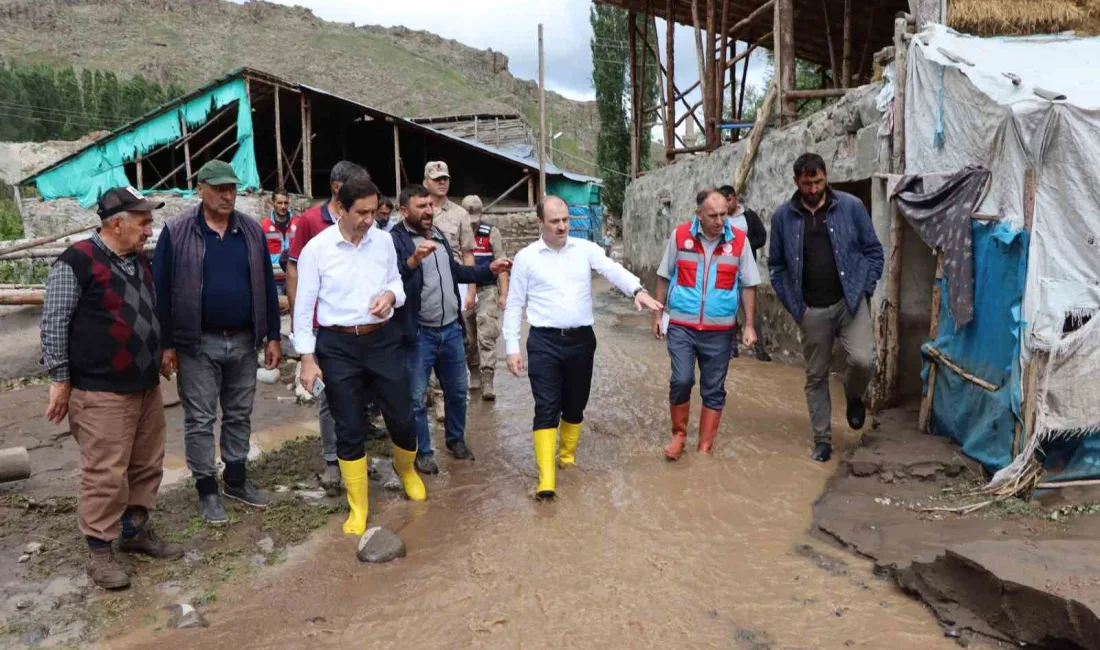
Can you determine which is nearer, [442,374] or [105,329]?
[105,329]

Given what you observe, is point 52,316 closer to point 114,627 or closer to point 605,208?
point 114,627

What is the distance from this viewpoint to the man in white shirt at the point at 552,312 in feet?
14.6

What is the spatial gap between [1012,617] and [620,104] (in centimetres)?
3382

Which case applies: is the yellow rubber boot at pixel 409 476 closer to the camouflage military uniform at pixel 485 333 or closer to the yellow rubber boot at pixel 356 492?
the yellow rubber boot at pixel 356 492

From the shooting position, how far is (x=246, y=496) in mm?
4387

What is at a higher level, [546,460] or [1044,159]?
[1044,159]

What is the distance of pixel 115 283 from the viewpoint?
3.44 metres

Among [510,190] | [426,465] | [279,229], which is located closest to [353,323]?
[426,465]

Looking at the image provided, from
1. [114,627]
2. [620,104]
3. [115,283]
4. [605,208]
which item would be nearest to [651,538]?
[114,627]

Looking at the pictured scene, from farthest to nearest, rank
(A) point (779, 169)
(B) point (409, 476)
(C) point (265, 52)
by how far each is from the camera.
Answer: (C) point (265, 52) < (A) point (779, 169) < (B) point (409, 476)

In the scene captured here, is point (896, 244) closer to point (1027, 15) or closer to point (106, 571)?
point (1027, 15)

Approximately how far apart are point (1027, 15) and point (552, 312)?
232 inches

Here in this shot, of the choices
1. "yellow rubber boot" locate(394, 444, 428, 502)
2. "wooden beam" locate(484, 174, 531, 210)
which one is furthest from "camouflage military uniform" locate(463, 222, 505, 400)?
"wooden beam" locate(484, 174, 531, 210)

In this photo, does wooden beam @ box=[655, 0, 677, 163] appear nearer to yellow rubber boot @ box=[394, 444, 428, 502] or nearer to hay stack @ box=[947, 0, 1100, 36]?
hay stack @ box=[947, 0, 1100, 36]
